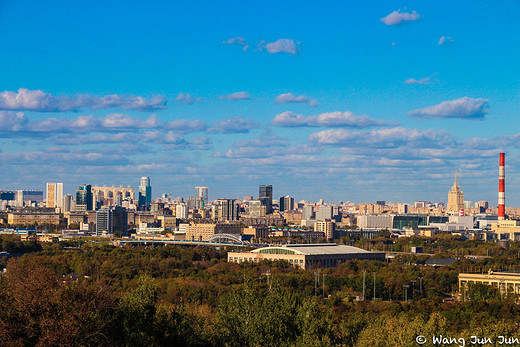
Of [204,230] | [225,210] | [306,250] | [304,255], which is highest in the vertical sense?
[225,210]

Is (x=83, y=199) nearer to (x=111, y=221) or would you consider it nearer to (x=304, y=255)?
(x=111, y=221)

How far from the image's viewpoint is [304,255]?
276 ft

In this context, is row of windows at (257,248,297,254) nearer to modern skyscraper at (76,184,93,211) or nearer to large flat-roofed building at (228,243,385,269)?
large flat-roofed building at (228,243,385,269)

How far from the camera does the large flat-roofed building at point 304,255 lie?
8384cm

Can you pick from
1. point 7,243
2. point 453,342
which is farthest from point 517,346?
point 7,243

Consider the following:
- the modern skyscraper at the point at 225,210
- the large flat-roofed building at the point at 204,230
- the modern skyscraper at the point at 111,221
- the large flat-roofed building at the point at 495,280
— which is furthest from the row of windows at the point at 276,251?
the modern skyscraper at the point at 225,210

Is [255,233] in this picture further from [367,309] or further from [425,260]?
[367,309]

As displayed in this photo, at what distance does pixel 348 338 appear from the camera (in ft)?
94.1

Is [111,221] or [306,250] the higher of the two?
[111,221]

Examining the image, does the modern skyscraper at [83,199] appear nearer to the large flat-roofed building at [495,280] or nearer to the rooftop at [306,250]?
the rooftop at [306,250]

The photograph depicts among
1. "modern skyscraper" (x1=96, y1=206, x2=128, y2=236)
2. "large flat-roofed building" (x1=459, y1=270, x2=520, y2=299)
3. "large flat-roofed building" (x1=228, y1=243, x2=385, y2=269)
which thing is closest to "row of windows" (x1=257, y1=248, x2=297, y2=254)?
"large flat-roofed building" (x1=228, y1=243, x2=385, y2=269)

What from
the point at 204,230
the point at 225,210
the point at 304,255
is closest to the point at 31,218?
the point at 204,230

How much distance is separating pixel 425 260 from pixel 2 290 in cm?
6667

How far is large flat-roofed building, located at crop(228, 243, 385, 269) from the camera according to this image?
8384 cm
